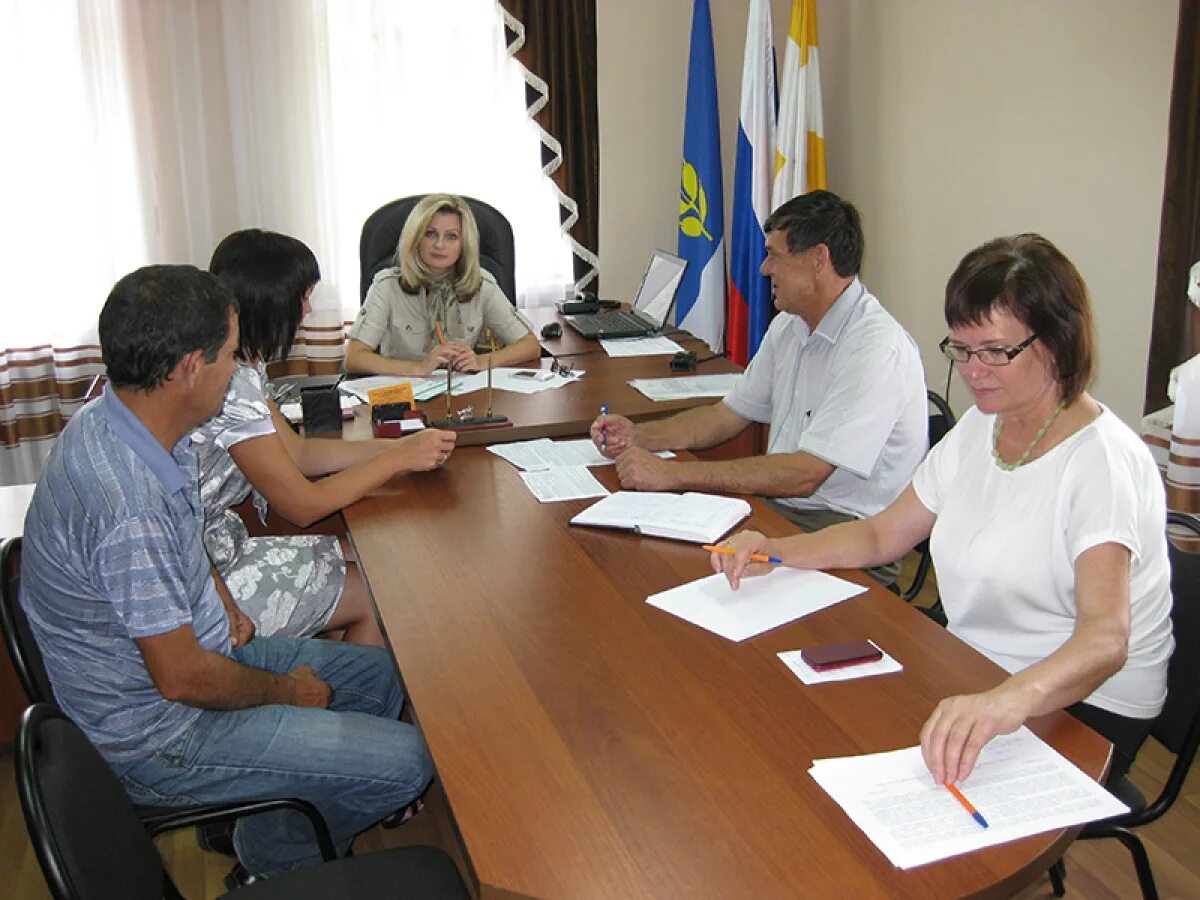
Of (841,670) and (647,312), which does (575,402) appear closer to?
(647,312)

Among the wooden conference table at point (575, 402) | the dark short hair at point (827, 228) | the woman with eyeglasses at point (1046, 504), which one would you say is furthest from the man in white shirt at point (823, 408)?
the woman with eyeglasses at point (1046, 504)

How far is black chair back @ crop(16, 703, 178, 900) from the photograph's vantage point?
1.15 meters

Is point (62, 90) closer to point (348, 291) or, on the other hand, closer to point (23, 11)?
point (23, 11)

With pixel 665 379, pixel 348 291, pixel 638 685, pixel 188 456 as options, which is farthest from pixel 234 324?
pixel 348 291

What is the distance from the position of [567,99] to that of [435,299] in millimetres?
1440

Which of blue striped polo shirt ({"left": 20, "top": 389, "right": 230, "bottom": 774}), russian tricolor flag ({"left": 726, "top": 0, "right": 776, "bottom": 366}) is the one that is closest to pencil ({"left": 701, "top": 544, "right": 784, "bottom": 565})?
blue striped polo shirt ({"left": 20, "top": 389, "right": 230, "bottom": 774})

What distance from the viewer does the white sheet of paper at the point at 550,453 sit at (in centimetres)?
254

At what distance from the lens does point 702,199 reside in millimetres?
4723

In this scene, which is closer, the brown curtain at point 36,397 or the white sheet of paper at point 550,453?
the white sheet of paper at point 550,453

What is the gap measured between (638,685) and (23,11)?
3746mm

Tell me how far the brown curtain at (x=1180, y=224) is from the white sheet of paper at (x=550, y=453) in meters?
1.43

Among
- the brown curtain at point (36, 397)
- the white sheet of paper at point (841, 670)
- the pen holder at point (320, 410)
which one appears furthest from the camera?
the brown curtain at point (36, 397)

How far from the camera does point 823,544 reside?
74.8 inches

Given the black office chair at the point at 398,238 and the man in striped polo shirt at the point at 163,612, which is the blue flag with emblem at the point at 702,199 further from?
the man in striped polo shirt at the point at 163,612
